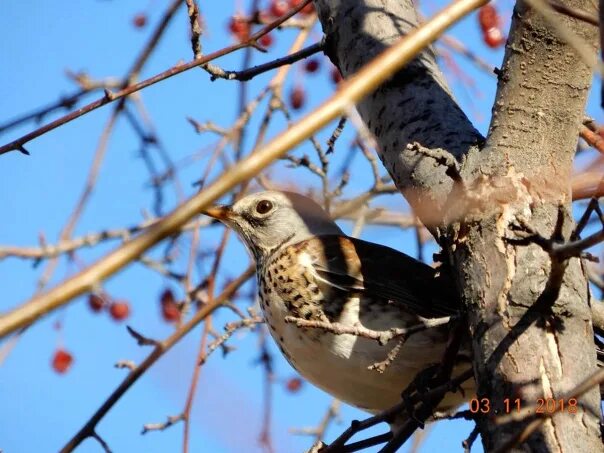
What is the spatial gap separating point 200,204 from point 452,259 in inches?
58.1

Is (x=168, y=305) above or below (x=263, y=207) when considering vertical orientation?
below

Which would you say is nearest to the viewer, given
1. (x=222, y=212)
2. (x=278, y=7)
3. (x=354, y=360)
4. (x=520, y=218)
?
(x=520, y=218)

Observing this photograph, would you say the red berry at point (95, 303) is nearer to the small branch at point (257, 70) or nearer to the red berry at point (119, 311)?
the red berry at point (119, 311)

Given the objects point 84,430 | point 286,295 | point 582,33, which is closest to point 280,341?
point 286,295

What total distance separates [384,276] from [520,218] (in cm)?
152

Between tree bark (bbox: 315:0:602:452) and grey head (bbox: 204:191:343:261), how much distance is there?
56.2 inches

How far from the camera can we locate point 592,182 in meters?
2.00

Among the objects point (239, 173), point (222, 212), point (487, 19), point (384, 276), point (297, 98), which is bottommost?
point (239, 173)

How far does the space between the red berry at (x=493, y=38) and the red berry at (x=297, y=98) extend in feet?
3.60

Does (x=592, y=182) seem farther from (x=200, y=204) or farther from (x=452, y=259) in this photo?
(x=200, y=204)

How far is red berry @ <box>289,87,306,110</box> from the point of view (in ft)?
17.9

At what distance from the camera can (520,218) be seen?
2123mm

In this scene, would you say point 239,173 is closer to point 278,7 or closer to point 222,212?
point 222,212

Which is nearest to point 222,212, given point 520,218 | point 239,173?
point 520,218
